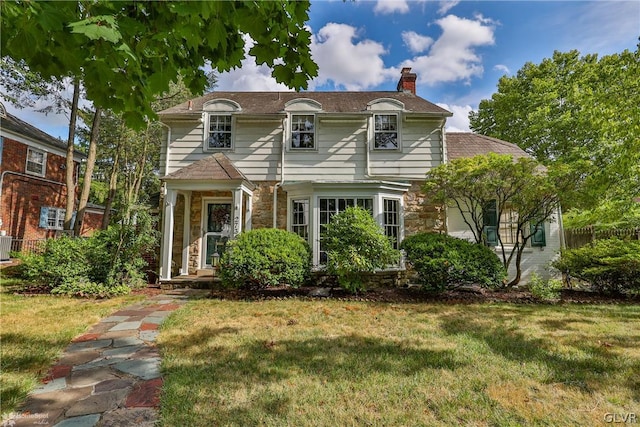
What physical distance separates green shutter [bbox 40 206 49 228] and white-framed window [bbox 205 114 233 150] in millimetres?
12591

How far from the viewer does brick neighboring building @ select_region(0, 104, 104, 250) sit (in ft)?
47.7

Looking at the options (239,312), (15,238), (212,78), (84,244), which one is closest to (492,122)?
(212,78)

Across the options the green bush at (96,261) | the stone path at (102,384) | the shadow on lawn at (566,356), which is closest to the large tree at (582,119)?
the shadow on lawn at (566,356)

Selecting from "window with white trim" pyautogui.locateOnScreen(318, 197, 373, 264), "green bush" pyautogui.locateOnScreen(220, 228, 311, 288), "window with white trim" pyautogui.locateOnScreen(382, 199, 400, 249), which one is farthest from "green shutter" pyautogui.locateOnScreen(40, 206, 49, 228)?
"window with white trim" pyautogui.locateOnScreen(382, 199, 400, 249)

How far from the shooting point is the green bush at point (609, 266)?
7070 millimetres

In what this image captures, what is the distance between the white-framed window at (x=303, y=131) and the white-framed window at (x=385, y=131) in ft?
6.50

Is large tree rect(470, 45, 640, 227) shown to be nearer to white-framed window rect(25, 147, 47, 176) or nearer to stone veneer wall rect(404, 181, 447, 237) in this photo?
stone veneer wall rect(404, 181, 447, 237)

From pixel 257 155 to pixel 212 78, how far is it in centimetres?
733

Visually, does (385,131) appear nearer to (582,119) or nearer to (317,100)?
(317,100)

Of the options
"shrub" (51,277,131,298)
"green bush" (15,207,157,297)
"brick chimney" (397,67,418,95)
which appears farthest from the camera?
"brick chimney" (397,67,418,95)

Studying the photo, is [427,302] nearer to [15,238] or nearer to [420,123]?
[420,123]

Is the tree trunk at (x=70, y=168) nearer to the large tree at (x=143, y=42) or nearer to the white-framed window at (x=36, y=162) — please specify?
the white-framed window at (x=36, y=162)

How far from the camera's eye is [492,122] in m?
20.8

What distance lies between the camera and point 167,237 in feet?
27.9
